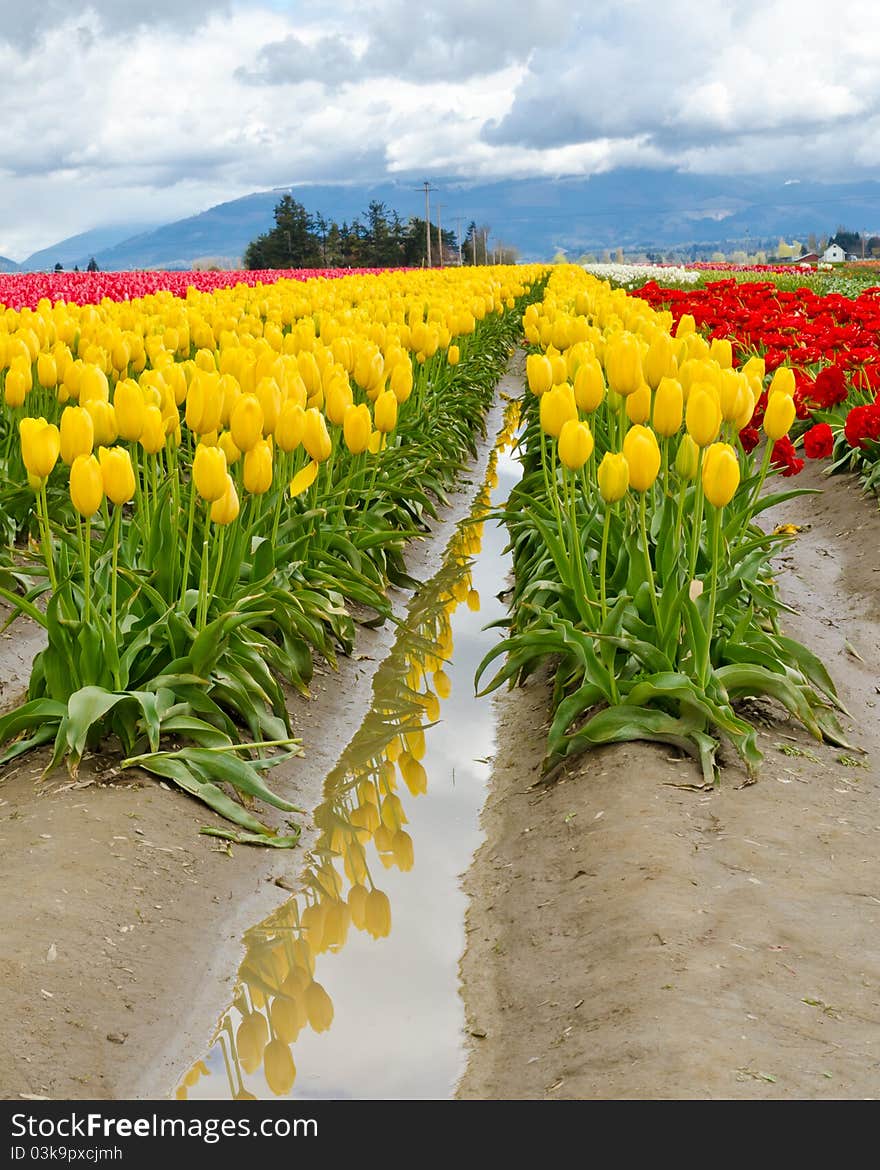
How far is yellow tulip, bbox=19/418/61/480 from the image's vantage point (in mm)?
4516

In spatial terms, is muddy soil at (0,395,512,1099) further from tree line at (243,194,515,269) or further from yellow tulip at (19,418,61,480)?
tree line at (243,194,515,269)

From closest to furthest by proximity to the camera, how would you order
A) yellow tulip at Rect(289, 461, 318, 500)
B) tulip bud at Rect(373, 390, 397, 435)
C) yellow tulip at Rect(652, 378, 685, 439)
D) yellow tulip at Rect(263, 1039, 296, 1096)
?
1. yellow tulip at Rect(263, 1039, 296, 1096)
2. yellow tulip at Rect(652, 378, 685, 439)
3. yellow tulip at Rect(289, 461, 318, 500)
4. tulip bud at Rect(373, 390, 397, 435)

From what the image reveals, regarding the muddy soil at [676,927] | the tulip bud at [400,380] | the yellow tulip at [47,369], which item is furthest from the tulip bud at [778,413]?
the yellow tulip at [47,369]

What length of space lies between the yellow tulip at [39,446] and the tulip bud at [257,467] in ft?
2.53

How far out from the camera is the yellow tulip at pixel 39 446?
14.8 ft

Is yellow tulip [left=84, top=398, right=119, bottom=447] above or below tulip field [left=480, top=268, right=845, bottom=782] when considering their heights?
above

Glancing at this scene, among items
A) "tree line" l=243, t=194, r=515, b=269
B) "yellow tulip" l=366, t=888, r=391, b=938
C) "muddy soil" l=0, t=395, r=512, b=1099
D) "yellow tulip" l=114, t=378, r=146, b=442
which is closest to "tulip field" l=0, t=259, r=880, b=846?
"yellow tulip" l=114, t=378, r=146, b=442

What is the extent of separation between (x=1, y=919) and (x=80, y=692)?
3.46 feet

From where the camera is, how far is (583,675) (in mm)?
5457

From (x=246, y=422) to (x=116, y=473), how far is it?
2.41ft

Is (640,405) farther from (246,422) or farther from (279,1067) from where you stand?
(279,1067)

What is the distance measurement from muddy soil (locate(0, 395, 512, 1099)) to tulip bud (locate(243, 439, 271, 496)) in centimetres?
121

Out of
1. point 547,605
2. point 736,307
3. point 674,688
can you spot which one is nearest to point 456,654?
point 547,605

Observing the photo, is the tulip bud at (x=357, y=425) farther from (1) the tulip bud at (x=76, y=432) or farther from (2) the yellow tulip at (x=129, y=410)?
(1) the tulip bud at (x=76, y=432)
